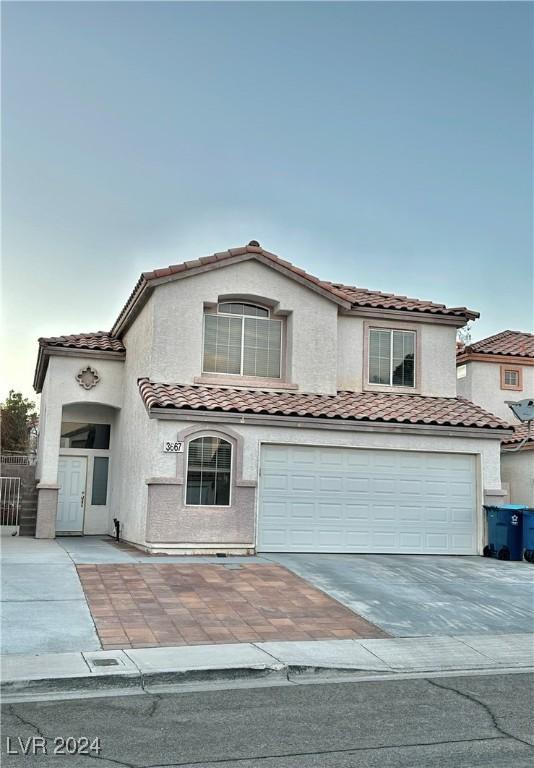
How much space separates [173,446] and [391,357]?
6705 millimetres

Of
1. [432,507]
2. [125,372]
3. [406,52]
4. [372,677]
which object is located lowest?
[372,677]

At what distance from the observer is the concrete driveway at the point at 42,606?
9.12 meters

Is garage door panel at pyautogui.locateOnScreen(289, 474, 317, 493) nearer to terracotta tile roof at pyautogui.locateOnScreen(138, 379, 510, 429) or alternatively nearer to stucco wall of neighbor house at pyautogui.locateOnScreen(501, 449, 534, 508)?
terracotta tile roof at pyautogui.locateOnScreen(138, 379, 510, 429)

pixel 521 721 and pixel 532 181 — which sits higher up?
pixel 532 181

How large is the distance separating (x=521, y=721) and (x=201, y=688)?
3.09 metres

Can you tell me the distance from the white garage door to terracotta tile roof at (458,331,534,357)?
9.36 meters

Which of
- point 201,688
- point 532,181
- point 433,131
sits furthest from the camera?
point 532,181

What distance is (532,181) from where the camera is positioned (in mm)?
18359

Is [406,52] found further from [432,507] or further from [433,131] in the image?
[432,507]

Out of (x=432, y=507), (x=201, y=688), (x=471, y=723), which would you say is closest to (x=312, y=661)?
(x=201, y=688)

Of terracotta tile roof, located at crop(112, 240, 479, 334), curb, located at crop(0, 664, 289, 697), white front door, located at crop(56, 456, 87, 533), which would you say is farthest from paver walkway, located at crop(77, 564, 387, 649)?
white front door, located at crop(56, 456, 87, 533)

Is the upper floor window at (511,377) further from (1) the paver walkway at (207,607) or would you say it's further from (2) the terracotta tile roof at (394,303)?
(1) the paver walkway at (207,607)

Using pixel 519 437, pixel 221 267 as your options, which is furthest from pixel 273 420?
pixel 519 437

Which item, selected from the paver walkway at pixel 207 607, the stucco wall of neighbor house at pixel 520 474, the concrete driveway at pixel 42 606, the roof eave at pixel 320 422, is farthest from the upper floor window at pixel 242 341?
the stucco wall of neighbor house at pixel 520 474
